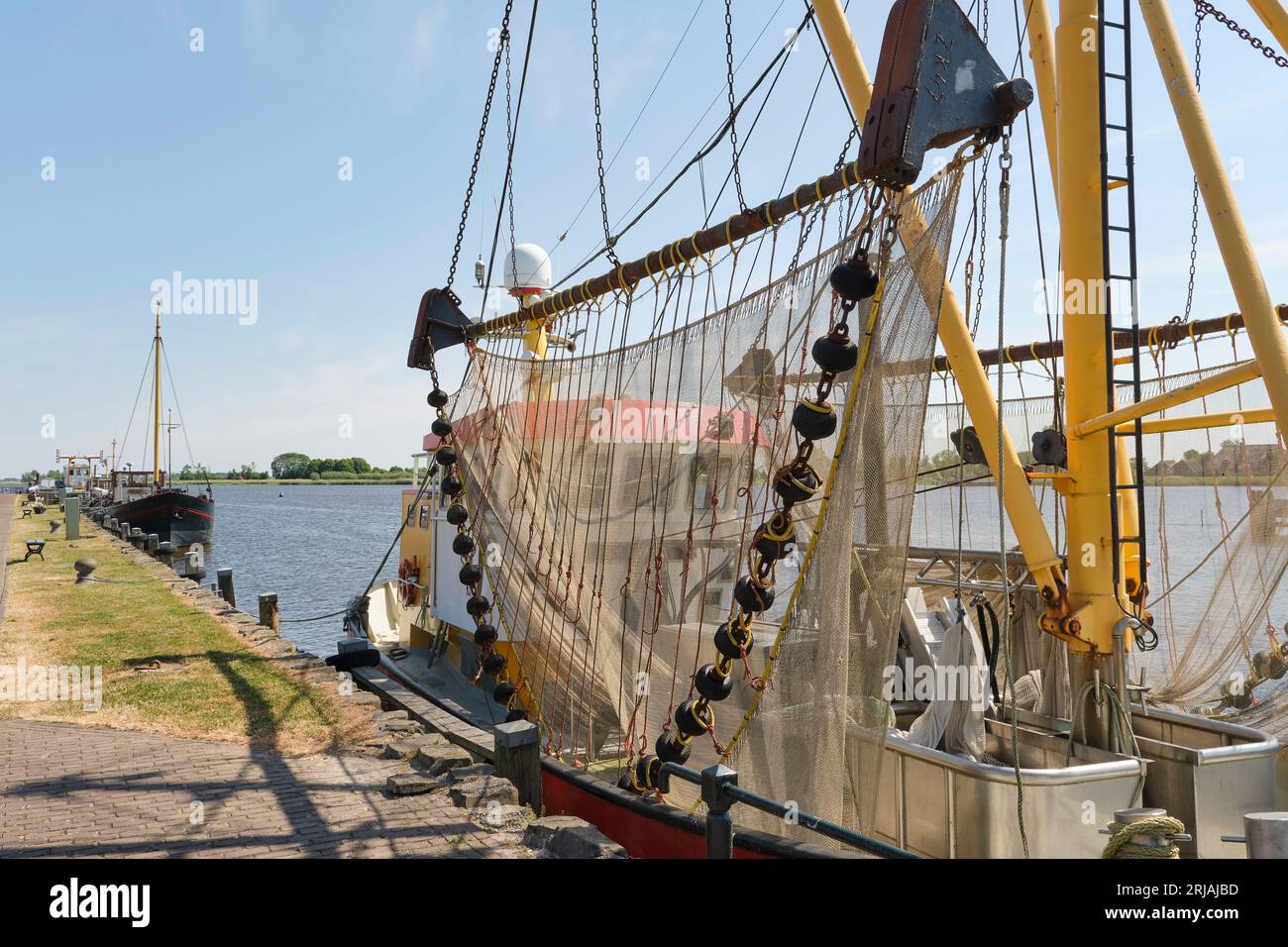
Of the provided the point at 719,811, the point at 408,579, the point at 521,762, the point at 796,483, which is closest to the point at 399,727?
the point at 521,762

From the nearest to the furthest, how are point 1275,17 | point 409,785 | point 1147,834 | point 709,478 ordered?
point 1147,834
point 709,478
point 409,785
point 1275,17

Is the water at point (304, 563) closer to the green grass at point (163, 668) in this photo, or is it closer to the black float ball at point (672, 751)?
the green grass at point (163, 668)

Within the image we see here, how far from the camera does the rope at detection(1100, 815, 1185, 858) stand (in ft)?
11.4

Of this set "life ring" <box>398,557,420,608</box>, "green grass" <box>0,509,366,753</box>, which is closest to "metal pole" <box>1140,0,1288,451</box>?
"green grass" <box>0,509,366,753</box>

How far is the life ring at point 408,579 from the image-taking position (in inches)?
530

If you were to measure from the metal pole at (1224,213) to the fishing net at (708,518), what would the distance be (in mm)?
1839

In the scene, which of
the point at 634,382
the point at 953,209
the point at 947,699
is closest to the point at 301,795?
the point at 634,382

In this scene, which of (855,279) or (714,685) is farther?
(714,685)

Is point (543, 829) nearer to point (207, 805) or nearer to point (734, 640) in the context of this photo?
point (734, 640)

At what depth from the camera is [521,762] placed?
18.7 ft

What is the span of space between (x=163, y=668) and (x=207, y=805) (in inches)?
162

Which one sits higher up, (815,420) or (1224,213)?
(1224,213)

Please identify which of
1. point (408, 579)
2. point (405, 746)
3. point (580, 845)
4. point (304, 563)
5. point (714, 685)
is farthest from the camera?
point (304, 563)

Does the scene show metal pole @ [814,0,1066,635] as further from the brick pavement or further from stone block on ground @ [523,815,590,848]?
the brick pavement
